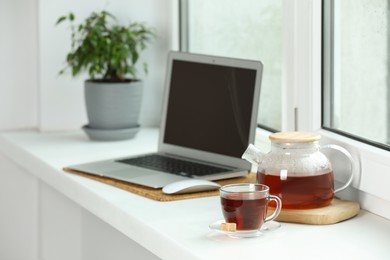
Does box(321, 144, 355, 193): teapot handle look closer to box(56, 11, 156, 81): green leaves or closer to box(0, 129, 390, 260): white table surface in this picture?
box(0, 129, 390, 260): white table surface

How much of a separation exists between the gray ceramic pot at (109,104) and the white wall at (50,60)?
0.69ft

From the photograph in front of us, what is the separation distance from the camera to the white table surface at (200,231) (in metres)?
1.48

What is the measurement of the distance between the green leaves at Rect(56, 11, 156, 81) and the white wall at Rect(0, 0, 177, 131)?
0.19 ft

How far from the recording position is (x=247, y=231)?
1566 millimetres

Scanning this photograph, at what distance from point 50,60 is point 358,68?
126 cm

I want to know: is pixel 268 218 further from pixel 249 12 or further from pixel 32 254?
pixel 32 254

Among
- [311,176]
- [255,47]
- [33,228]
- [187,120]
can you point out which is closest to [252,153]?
[311,176]

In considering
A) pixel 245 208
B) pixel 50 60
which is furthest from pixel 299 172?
pixel 50 60

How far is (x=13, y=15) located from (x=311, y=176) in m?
1.48

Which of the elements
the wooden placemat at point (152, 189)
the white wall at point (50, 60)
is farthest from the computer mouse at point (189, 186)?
the white wall at point (50, 60)

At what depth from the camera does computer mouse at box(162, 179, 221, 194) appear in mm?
1876

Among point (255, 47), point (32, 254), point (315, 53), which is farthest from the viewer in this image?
point (32, 254)

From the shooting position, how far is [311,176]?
169 cm

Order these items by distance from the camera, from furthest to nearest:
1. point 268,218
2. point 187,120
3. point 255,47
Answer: point 255,47
point 187,120
point 268,218
